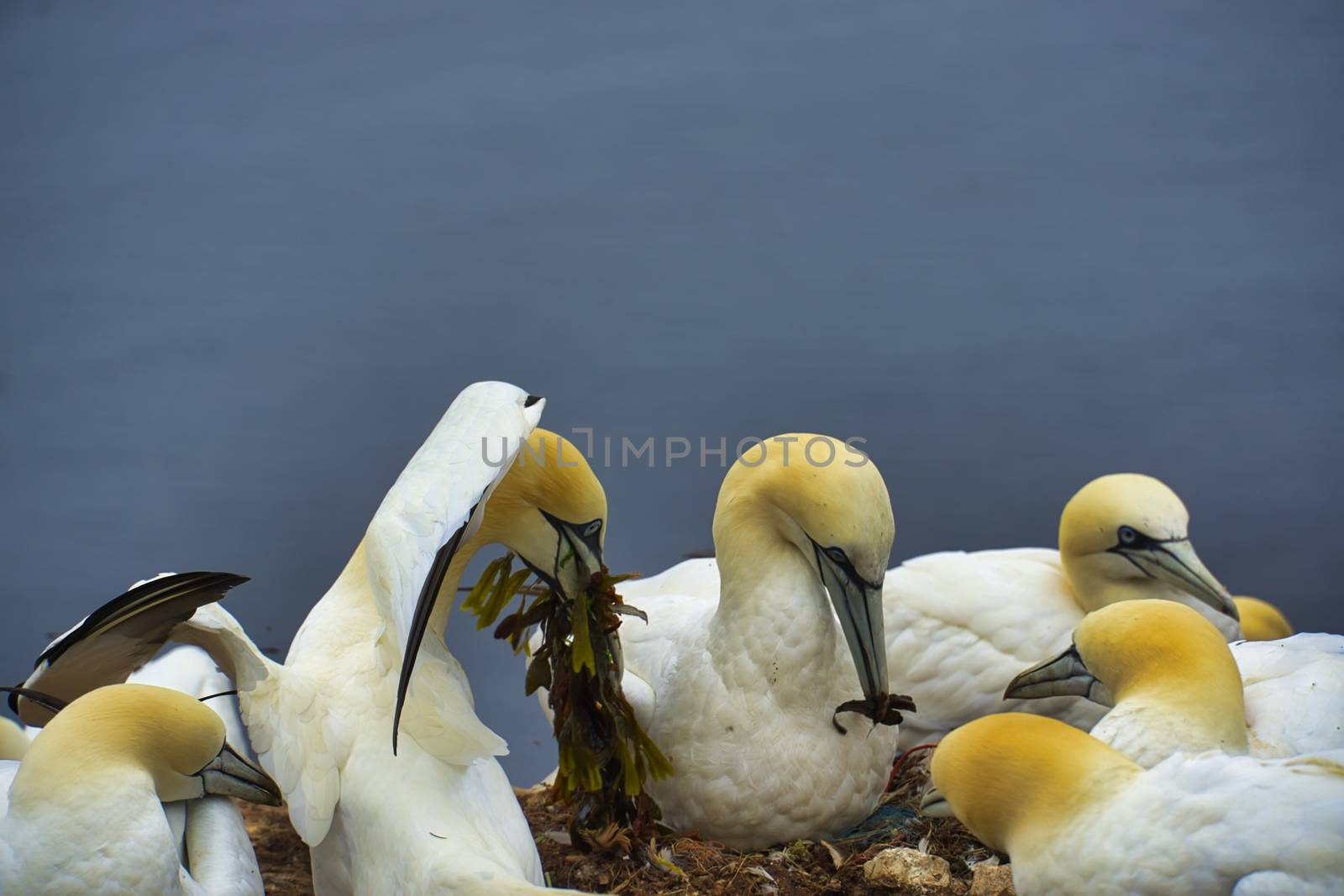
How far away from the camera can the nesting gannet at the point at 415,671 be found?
6.13ft

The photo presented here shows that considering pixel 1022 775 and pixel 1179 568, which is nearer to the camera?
pixel 1022 775

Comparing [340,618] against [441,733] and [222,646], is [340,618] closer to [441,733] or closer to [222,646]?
[222,646]

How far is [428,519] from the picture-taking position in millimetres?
1842

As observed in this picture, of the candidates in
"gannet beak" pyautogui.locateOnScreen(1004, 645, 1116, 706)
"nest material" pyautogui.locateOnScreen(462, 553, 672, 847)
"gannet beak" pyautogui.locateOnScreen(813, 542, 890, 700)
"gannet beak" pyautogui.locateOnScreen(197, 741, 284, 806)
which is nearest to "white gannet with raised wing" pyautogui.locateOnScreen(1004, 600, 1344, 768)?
"gannet beak" pyautogui.locateOnScreen(1004, 645, 1116, 706)

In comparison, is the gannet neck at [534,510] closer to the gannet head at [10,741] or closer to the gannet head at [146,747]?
the gannet head at [146,747]

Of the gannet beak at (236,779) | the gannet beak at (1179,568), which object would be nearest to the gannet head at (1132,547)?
the gannet beak at (1179,568)

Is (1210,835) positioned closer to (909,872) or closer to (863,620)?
(909,872)

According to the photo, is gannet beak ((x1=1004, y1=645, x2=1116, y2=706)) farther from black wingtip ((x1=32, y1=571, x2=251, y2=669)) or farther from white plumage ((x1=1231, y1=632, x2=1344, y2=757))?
black wingtip ((x1=32, y1=571, x2=251, y2=669))

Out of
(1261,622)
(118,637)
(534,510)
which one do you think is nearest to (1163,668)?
(534,510)

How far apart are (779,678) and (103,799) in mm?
1225

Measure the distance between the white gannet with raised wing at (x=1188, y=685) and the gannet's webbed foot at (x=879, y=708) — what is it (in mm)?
230

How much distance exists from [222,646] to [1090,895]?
57.5 inches

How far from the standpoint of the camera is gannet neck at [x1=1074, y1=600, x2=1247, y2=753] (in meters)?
2.22

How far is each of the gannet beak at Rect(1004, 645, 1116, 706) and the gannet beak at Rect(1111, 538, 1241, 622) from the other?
0.55 meters
